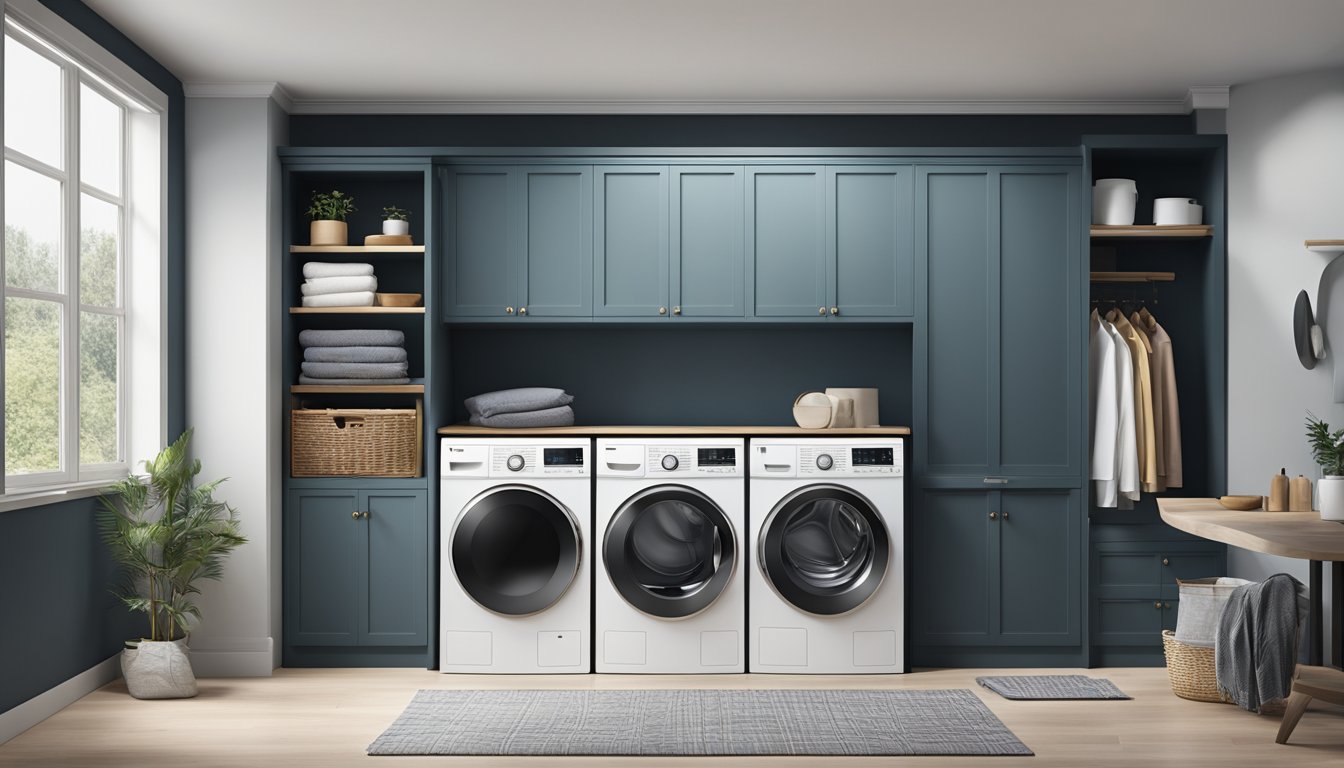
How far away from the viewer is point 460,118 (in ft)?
15.7

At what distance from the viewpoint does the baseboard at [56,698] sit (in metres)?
3.36

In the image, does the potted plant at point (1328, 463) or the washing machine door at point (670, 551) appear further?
the washing machine door at point (670, 551)

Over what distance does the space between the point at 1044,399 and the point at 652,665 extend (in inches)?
80.4

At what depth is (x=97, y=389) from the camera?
393 cm

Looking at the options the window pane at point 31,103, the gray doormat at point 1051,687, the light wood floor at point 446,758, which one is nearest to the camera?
the light wood floor at point 446,758

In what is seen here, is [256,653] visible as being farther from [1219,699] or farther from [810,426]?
[1219,699]

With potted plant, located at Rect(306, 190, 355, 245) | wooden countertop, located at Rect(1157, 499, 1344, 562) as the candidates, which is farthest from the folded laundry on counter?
wooden countertop, located at Rect(1157, 499, 1344, 562)

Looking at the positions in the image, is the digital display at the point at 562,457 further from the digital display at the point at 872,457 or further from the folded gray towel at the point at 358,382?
the digital display at the point at 872,457

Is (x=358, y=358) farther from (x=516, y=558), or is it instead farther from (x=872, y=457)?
(x=872, y=457)

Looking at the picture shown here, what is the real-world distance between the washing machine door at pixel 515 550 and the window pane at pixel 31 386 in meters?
1.53

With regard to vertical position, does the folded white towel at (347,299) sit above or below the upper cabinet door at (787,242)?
below

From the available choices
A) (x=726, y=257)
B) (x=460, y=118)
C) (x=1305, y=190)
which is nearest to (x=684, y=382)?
(x=726, y=257)

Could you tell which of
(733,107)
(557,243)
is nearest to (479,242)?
(557,243)

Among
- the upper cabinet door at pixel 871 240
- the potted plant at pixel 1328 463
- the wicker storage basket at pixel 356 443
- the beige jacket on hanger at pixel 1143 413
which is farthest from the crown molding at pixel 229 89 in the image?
the potted plant at pixel 1328 463
